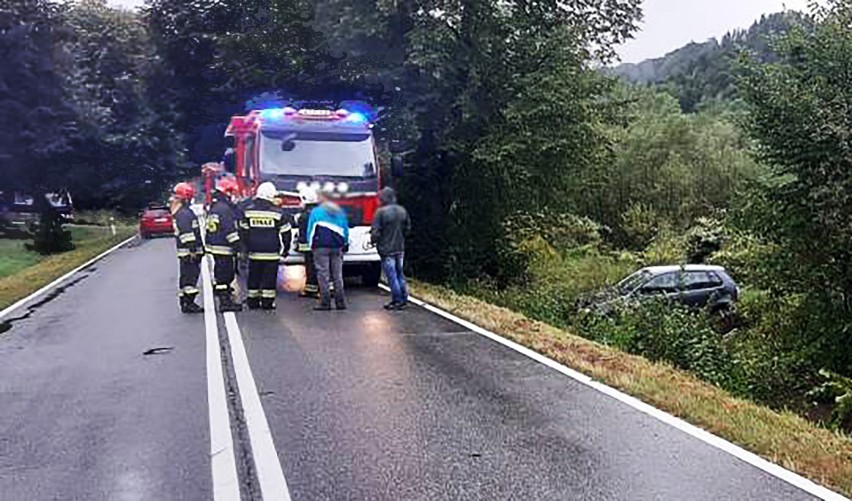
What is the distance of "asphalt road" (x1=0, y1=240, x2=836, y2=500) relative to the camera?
5742 millimetres

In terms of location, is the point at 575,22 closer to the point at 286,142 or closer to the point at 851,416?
the point at 286,142

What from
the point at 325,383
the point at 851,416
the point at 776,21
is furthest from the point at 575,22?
the point at 325,383

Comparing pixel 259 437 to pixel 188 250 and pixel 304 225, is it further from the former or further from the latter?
pixel 304 225

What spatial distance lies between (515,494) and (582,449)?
43.8 inches

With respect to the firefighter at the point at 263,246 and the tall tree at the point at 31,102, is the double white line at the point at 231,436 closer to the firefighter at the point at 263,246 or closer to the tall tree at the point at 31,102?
the firefighter at the point at 263,246

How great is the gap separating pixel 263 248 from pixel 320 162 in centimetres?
316

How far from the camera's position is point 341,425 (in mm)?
7121

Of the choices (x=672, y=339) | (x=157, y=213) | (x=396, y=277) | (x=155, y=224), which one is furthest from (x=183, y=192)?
(x=157, y=213)

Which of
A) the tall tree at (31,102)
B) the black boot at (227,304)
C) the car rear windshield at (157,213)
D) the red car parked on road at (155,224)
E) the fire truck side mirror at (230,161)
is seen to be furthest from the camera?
the car rear windshield at (157,213)

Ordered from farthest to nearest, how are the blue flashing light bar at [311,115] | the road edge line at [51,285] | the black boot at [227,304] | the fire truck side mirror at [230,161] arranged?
the fire truck side mirror at [230,161] < the blue flashing light bar at [311,115] < the road edge line at [51,285] < the black boot at [227,304]

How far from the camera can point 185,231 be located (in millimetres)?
13508

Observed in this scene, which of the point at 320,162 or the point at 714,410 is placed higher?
the point at 320,162

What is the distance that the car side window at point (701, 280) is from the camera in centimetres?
2198

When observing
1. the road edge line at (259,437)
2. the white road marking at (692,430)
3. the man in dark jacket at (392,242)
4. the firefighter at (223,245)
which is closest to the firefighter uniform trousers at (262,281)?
the firefighter at (223,245)
